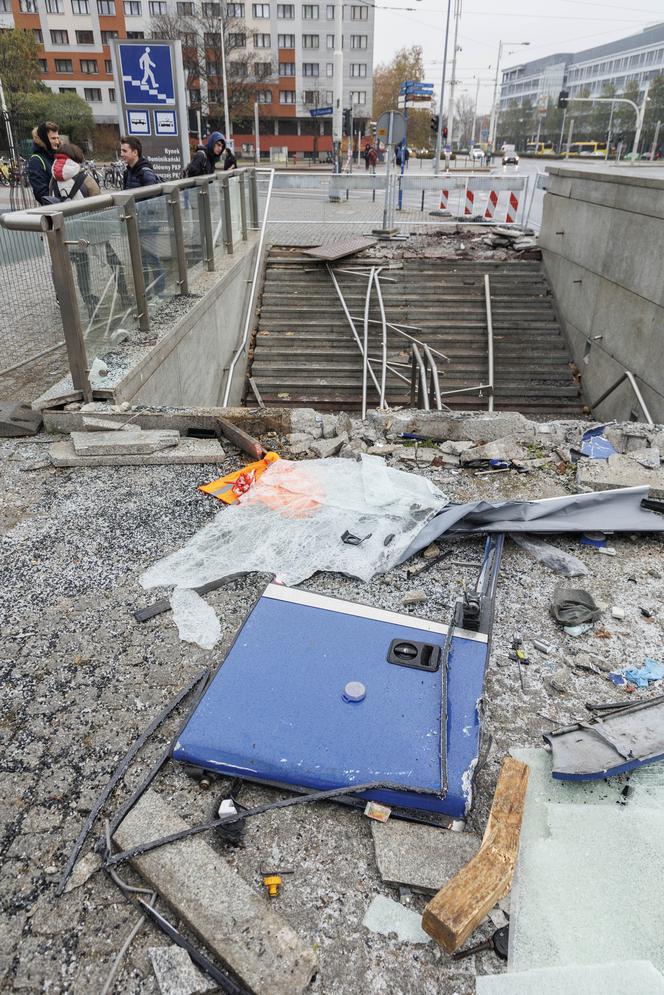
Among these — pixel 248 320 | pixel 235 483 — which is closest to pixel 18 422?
pixel 235 483

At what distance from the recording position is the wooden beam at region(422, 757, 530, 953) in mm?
1882

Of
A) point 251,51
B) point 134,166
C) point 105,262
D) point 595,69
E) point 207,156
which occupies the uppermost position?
point 595,69

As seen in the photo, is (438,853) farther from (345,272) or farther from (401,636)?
(345,272)

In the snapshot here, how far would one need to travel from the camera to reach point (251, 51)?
199ft

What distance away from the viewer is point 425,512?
4133 mm

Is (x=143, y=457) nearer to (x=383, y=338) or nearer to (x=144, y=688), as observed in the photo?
(x=144, y=688)

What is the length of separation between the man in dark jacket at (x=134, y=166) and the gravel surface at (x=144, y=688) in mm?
4682

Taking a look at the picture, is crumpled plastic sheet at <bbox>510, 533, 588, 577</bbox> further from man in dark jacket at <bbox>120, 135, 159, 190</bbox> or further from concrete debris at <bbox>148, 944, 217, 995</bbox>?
man in dark jacket at <bbox>120, 135, 159, 190</bbox>

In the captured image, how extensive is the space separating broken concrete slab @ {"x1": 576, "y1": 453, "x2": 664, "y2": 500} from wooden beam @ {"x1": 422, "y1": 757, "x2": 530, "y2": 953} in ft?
8.44

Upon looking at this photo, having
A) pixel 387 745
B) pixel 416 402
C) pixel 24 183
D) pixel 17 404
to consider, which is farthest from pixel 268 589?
pixel 24 183

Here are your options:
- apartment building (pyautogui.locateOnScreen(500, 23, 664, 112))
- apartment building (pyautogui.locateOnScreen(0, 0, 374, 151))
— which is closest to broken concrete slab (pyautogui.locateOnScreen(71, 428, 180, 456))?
apartment building (pyautogui.locateOnScreen(0, 0, 374, 151))

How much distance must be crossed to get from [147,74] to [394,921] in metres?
12.7

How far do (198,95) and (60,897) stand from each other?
219 feet

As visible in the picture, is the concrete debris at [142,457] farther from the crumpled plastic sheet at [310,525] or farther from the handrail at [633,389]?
the handrail at [633,389]
